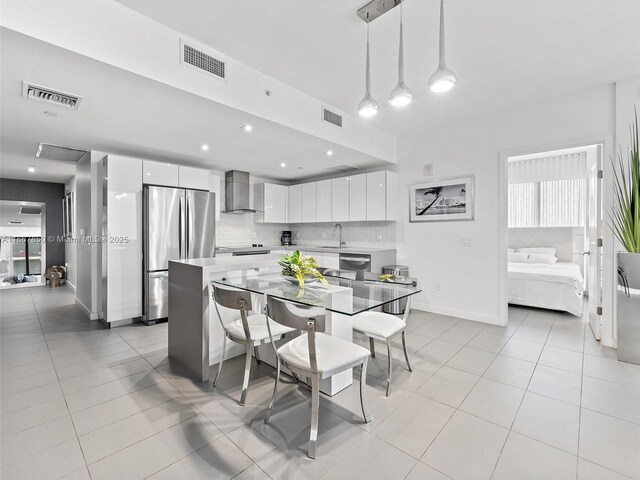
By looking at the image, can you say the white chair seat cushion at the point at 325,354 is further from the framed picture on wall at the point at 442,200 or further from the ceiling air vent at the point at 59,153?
the ceiling air vent at the point at 59,153

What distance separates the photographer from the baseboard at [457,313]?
4.02 metres

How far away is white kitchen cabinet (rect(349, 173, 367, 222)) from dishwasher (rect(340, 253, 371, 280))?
0.69 meters

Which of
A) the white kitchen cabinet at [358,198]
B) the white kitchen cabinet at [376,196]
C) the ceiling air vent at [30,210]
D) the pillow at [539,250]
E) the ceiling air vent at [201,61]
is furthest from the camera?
the ceiling air vent at [30,210]

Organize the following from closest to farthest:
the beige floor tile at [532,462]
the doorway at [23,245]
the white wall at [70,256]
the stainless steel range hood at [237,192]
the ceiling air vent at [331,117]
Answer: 1. the beige floor tile at [532,462]
2. the ceiling air vent at [331,117]
3. the stainless steel range hood at [237,192]
4. the white wall at [70,256]
5. the doorway at [23,245]

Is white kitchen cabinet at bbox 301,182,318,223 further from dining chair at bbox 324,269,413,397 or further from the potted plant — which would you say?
the potted plant

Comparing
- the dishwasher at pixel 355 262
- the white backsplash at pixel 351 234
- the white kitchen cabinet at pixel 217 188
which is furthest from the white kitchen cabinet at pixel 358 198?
the white kitchen cabinet at pixel 217 188

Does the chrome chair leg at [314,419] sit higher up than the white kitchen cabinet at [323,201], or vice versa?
the white kitchen cabinet at [323,201]

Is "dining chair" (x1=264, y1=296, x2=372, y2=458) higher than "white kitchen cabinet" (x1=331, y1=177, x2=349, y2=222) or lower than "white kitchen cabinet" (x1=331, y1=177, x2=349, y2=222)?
lower

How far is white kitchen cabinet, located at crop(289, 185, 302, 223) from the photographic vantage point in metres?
6.20

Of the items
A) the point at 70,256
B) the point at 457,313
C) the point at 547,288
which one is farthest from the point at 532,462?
the point at 70,256

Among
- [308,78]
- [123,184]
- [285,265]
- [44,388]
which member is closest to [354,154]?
[308,78]

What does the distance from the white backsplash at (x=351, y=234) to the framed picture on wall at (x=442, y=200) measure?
55 cm

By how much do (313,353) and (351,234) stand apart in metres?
4.29

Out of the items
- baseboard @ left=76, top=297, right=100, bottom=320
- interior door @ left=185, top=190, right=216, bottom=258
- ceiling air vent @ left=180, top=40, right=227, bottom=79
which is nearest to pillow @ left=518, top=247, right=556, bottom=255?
interior door @ left=185, top=190, right=216, bottom=258
